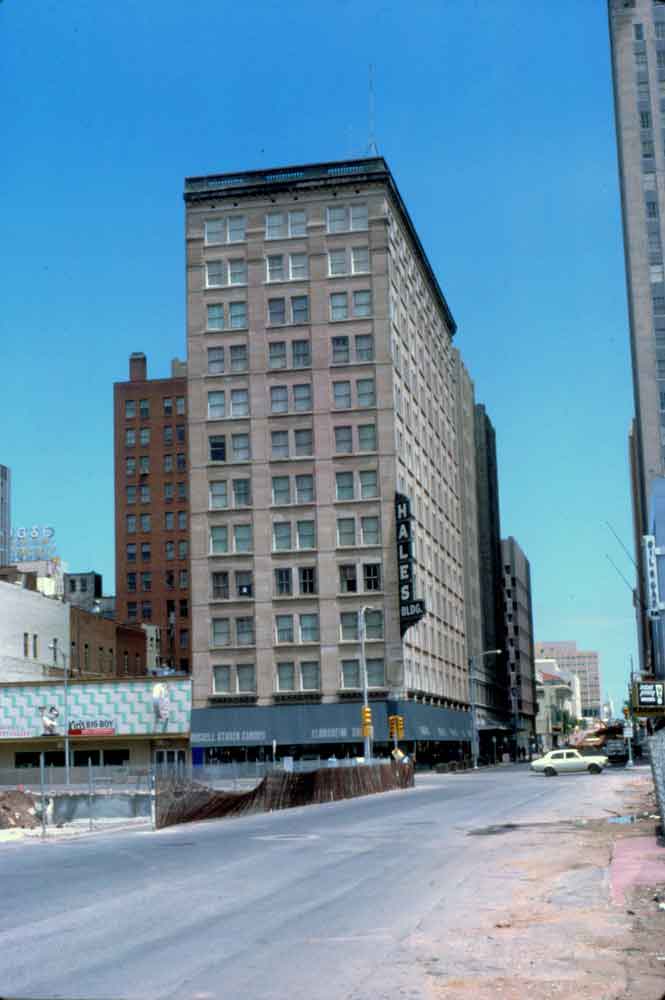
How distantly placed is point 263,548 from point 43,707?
65.7 feet

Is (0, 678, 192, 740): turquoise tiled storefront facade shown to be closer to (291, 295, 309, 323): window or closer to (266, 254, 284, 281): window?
(291, 295, 309, 323): window

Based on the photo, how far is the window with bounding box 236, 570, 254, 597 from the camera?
320 ft

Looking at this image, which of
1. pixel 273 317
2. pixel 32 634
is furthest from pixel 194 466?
pixel 32 634

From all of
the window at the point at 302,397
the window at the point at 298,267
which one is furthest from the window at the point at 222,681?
the window at the point at 298,267

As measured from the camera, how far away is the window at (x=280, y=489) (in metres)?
98.4

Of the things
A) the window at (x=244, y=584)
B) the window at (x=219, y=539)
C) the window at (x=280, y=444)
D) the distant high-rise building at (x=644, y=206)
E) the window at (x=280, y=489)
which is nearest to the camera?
the window at (x=244, y=584)

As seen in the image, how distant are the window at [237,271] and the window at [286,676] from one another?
29.8 metres

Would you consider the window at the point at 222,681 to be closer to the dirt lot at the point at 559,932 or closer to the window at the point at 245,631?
the window at the point at 245,631

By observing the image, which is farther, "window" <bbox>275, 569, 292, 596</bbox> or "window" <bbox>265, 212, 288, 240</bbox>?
"window" <bbox>265, 212, 288, 240</bbox>

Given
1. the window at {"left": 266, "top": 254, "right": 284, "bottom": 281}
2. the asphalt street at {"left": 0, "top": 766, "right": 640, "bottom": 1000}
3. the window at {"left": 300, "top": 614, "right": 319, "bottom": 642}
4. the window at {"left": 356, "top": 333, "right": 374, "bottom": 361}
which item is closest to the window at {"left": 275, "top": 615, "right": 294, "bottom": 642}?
the window at {"left": 300, "top": 614, "right": 319, "bottom": 642}

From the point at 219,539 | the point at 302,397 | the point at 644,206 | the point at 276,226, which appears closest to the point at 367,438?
the point at 302,397

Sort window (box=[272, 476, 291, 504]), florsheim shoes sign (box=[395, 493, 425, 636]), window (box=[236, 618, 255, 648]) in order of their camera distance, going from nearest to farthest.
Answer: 1. florsheim shoes sign (box=[395, 493, 425, 636])
2. window (box=[236, 618, 255, 648])
3. window (box=[272, 476, 291, 504])

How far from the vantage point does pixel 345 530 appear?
3826 inches

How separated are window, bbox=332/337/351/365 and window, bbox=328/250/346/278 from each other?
5.10 metres
